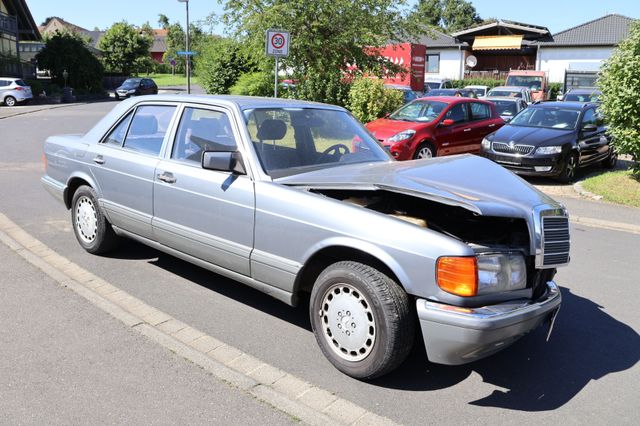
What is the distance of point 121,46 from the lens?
63469 mm

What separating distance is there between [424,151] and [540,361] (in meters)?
8.93

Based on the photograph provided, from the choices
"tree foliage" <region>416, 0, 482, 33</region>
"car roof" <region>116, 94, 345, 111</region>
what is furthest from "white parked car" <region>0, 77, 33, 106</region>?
"tree foliage" <region>416, 0, 482, 33</region>

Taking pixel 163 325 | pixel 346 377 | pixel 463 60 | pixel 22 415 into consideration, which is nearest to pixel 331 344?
pixel 346 377

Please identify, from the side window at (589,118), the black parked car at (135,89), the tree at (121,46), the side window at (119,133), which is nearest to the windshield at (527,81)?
the side window at (589,118)

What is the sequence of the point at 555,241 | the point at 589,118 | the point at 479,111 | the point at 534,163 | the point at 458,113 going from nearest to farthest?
1. the point at 555,241
2. the point at 534,163
3. the point at 589,118
4. the point at 458,113
5. the point at 479,111

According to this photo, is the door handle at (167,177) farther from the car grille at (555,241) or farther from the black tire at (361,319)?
the car grille at (555,241)

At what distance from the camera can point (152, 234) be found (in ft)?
17.0

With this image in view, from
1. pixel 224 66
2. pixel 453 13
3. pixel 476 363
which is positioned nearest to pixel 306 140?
pixel 476 363

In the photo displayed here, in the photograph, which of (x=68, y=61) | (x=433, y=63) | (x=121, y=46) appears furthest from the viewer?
(x=121, y=46)

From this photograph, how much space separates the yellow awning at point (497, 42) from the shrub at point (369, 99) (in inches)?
1366

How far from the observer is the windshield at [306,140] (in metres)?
4.54

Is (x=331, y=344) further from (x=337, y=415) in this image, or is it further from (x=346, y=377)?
(x=337, y=415)

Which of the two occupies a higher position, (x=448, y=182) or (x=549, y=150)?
(x=448, y=182)

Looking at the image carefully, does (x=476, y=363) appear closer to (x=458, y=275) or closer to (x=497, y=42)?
(x=458, y=275)
